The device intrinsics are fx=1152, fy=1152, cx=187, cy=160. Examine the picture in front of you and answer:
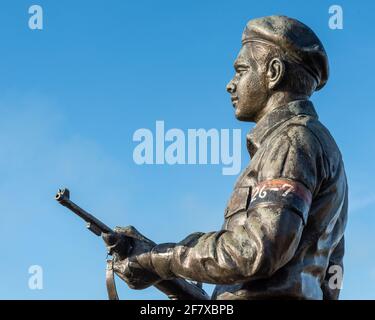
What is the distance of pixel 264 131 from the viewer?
8992mm

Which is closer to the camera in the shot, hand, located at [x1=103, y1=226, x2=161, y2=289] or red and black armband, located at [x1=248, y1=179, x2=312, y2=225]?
red and black armband, located at [x1=248, y1=179, x2=312, y2=225]

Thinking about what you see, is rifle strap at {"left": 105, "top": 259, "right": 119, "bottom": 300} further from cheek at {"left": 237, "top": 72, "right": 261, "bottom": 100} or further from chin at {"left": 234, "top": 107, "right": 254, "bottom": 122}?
cheek at {"left": 237, "top": 72, "right": 261, "bottom": 100}

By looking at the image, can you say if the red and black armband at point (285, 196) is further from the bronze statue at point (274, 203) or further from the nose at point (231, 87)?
the nose at point (231, 87)

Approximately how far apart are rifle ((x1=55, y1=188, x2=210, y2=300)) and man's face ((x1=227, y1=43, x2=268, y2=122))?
143 cm

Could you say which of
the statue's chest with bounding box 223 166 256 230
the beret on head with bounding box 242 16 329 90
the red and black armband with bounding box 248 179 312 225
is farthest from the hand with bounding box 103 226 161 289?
the beret on head with bounding box 242 16 329 90

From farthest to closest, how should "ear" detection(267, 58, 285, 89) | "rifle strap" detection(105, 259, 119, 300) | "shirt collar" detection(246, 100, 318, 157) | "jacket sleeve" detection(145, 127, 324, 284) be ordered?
"ear" detection(267, 58, 285, 89)
"shirt collar" detection(246, 100, 318, 157)
"rifle strap" detection(105, 259, 119, 300)
"jacket sleeve" detection(145, 127, 324, 284)

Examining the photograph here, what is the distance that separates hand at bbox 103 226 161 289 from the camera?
8.66 meters

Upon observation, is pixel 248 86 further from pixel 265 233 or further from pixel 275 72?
pixel 265 233

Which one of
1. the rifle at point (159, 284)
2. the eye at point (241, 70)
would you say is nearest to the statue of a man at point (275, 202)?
the eye at point (241, 70)

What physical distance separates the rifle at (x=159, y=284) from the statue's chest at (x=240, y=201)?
2.91 feet

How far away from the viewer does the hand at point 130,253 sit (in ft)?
28.4

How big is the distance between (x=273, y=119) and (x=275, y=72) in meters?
0.42
